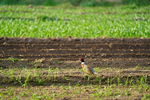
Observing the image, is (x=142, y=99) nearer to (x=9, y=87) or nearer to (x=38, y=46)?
(x=9, y=87)

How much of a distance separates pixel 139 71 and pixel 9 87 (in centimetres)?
320

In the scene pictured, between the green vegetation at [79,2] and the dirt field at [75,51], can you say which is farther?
the green vegetation at [79,2]

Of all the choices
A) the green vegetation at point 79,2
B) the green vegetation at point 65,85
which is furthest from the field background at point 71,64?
the green vegetation at point 79,2

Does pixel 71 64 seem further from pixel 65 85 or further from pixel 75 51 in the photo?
pixel 65 85

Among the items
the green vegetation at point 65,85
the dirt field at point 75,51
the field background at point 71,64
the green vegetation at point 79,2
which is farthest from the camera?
the green vegetation at point 79,2

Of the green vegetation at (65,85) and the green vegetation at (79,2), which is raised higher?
the green vegetation at (79,2)

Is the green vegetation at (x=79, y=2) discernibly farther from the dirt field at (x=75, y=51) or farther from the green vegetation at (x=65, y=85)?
the green vegetation at (x=65, y=85)

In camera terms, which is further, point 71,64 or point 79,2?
point 79,2

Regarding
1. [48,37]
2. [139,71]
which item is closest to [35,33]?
[48,37]

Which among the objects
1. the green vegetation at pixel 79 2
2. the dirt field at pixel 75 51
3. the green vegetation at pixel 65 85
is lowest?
the green vegetation at pixel 65 85

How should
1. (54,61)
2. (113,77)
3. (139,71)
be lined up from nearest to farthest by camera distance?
(113,77) < (139,71) < (54,61)

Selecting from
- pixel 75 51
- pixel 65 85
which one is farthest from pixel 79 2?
pixel 65 85

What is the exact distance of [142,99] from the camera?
834 centimetres

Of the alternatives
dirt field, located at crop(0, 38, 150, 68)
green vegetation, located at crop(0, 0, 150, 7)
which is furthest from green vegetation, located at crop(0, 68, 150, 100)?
green vegetation, located at crop(0, 0, 150, 7)
